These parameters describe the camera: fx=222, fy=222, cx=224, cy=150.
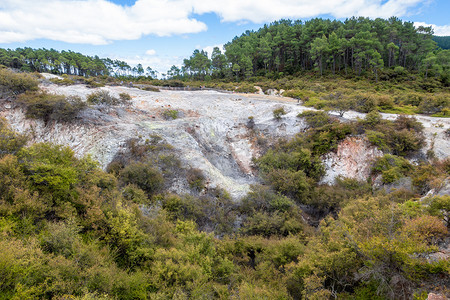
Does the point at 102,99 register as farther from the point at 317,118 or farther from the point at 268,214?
the point at 317,118

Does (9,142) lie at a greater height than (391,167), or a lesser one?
greater

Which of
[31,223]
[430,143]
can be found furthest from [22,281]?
[430,143]

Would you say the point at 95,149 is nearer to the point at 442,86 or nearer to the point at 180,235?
the point at 180,235

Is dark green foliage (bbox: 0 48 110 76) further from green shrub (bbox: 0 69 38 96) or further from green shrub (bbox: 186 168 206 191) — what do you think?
green shrub (bbox: 186 168 206 191)

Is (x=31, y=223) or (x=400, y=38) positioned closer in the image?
(x=31, y=223)

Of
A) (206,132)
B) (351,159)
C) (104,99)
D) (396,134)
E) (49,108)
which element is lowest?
(351,159)

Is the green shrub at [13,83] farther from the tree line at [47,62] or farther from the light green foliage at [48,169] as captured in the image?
the tree line at [47,62]

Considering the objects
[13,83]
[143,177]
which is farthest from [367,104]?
[13,83]
